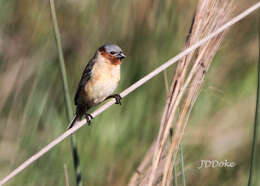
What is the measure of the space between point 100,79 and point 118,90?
0.40 meters

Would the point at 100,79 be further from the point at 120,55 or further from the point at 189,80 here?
the point at 189,80

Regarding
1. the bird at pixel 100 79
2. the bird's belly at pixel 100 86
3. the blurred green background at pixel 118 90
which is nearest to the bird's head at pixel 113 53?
the bird at pixel 100 79

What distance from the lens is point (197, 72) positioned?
1648mm

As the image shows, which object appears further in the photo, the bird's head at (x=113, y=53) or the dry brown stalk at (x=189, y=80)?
the bird's head at (x=113, y=53)

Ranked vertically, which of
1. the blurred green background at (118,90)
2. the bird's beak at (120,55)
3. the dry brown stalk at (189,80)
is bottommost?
the blurred green background at (118,90)

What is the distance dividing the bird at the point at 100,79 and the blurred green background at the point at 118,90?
0.15 metres

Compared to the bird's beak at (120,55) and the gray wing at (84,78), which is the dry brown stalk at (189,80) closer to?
the bird's beak at (120,55)

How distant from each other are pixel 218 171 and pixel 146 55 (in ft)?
3.73

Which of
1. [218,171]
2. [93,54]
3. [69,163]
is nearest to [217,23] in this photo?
[218,171]

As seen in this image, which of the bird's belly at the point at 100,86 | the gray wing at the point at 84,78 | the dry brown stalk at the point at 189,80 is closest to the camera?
the dry brown stalk at the point at 189,80

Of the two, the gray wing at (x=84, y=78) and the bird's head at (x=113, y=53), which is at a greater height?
the bird's head at (x=113, y=53)

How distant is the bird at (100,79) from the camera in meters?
3.00

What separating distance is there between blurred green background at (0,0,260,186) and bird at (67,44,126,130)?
0.15 metres

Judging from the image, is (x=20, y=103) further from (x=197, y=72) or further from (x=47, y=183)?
(x=197, y=72)
